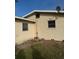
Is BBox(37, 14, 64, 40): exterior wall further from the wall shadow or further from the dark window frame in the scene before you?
the wall shadow

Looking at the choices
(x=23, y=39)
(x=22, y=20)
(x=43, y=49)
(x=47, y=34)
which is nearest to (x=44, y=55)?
(x=43, y=49)

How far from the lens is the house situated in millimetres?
1048

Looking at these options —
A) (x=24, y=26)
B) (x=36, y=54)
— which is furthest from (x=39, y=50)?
(x=24, y=26)

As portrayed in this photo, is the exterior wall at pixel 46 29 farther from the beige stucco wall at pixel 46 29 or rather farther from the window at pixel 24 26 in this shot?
the window at pixel 24 26

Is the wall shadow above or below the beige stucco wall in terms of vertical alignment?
below

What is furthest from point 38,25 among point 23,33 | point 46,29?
point 23,33

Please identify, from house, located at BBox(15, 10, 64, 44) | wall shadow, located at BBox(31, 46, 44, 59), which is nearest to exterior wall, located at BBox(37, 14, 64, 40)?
house, located at BBox(15, 10, 64, 44)

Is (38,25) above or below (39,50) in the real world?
above

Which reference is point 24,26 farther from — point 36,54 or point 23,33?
point 36,54

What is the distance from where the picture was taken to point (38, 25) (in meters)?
1.09

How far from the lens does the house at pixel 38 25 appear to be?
105cm

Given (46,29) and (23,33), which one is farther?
(23,33)
